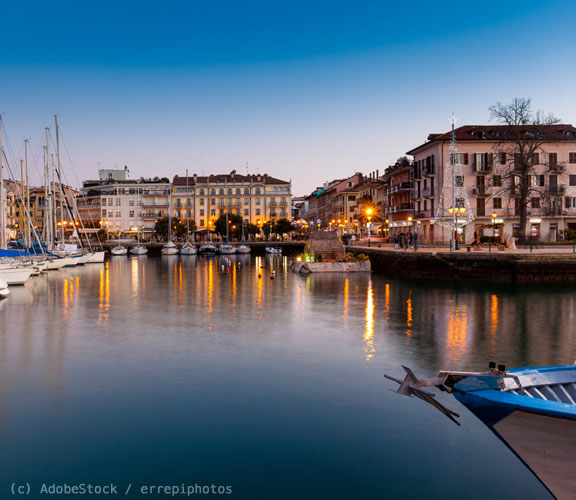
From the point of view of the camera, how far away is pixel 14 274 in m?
40.8

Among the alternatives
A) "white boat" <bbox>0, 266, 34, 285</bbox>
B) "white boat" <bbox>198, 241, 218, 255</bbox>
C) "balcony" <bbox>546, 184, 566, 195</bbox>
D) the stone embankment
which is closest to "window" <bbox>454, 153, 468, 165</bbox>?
"balcony" <bbox>546, 184, 566, 195</bbox>

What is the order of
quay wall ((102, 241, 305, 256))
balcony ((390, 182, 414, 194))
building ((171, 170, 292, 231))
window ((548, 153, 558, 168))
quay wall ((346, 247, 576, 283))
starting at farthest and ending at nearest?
building ((171, 170, 292, 231)) → quay wall ((102, 241, 305, 256)) → balcony ((390, 182, 414, 194)) → window ((548, 153, 558, 168)) → quay wall ((346, 247, 576, 283))

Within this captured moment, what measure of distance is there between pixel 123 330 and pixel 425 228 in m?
56.4

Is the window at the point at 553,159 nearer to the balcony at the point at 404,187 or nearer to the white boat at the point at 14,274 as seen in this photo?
the balcony at the point at 404,187

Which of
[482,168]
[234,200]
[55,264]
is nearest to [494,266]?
[482,168]

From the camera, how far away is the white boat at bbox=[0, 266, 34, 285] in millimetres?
40344

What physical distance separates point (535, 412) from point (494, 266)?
38112 millimetres

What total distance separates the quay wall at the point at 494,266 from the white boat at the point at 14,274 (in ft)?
108

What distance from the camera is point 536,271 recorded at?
4178cm

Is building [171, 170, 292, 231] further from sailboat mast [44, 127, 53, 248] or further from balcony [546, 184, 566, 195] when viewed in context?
balcony [546, 184, 566, 195]

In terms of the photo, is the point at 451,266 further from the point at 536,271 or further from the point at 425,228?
the point at 425,228

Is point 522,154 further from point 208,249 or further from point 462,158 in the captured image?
point 208,249

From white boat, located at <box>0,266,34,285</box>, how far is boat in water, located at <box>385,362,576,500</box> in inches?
1554

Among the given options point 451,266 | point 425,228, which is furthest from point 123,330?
point 425,228
